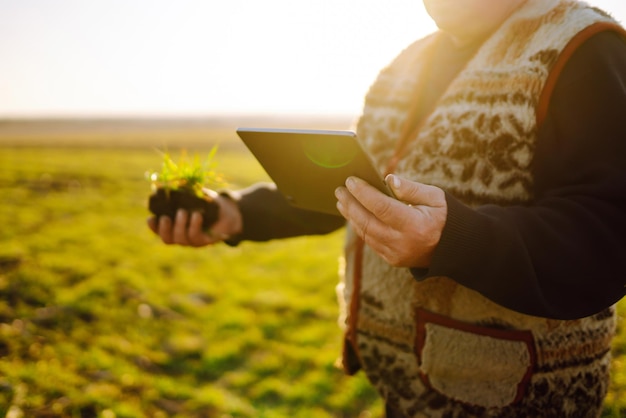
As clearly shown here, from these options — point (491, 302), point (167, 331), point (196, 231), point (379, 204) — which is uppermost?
point (379, 204)

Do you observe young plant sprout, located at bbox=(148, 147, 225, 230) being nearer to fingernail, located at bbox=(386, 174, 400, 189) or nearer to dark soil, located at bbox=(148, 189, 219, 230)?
dark soil, located at bbox=(148, 189, 219, 230)

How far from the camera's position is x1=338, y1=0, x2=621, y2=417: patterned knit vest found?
5.12 ft

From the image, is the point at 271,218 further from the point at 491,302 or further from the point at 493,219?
the point at 493,219

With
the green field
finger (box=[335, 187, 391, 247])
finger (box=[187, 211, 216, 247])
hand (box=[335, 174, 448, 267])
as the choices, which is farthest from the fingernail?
the green field

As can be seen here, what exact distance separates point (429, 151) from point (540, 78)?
48 cm

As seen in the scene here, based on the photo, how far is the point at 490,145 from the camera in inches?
64.7

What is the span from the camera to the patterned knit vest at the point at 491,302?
1.56 metres

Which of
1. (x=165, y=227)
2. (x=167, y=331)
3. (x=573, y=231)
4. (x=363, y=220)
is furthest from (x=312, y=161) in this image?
(x=167, y=331)

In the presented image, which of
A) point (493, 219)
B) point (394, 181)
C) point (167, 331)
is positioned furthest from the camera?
point (167, 331)

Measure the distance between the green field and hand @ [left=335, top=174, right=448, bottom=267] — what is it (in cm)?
219

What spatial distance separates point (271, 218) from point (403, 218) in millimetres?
1354

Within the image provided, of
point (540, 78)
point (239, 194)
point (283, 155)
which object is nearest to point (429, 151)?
point (540, 78)

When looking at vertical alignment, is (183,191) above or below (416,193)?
below

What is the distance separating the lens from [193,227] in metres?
2.30
